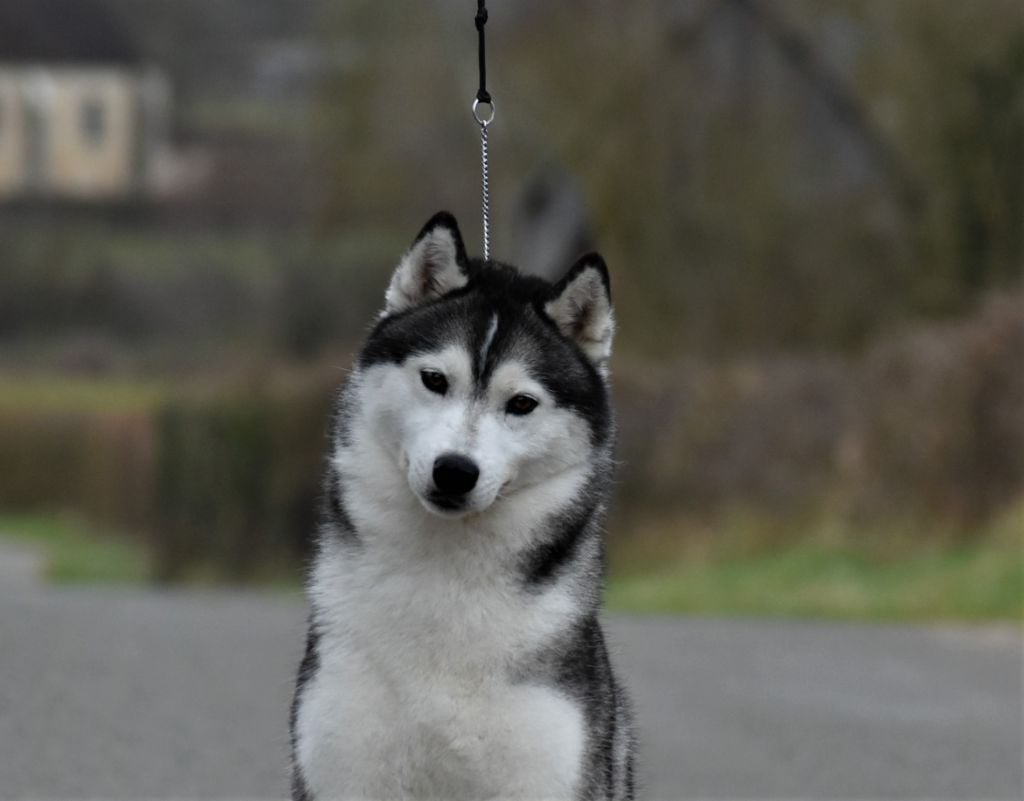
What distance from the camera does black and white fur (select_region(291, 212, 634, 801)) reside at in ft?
19.4

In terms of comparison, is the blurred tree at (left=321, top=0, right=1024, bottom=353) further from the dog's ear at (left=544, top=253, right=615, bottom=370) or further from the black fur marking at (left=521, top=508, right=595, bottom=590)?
the black fur marking at (left=521, top=508, right=595, bottom=590)

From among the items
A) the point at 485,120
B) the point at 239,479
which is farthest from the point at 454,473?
the point at 239,479

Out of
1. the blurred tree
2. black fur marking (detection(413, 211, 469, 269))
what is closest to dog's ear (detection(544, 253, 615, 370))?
black fur marking (detection(413, 211, 469, 269))

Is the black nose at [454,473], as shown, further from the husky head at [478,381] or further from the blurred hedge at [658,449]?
the blurred hedge at [658,449]

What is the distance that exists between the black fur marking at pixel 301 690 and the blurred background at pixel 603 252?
11.7 meters

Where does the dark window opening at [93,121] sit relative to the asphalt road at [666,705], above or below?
above

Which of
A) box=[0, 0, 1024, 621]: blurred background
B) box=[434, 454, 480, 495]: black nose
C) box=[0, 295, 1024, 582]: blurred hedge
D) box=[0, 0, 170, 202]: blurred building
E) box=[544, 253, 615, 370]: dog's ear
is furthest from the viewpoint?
box=[0, 0, 170, 202]: blurred building

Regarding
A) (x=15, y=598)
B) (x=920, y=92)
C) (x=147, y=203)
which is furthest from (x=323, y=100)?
(x=15, y=598)

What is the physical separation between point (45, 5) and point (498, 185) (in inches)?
491

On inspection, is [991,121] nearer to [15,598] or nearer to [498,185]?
[498,185]

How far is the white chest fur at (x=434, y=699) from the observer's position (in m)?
5.90

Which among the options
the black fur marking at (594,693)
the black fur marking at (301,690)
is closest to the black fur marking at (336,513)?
the black fur marking at (301,690)

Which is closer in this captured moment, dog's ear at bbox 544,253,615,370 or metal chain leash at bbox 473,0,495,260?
dog's ear at bbox 544,253,615,370

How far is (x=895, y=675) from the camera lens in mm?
14828
